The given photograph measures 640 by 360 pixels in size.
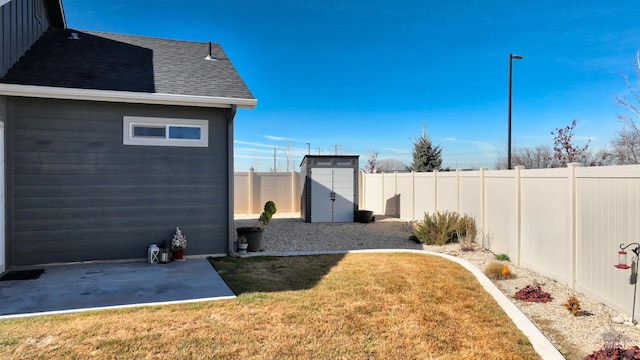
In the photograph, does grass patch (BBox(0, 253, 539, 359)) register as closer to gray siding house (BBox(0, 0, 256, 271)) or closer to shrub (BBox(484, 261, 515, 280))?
shrub (BBox(484, 261, 515, 280))

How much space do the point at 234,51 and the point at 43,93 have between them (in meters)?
8.27

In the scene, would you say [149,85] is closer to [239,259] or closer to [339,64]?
[239,259]

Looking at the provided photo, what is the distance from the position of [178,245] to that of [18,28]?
4848 millimetres

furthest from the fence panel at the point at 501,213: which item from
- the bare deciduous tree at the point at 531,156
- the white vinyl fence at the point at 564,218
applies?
the bare deciduous tree at the point at 531,156

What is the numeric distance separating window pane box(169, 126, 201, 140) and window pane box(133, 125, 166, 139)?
155mm

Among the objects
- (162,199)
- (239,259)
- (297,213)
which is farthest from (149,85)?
(297,213)

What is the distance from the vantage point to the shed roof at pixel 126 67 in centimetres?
647

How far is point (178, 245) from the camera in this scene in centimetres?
682

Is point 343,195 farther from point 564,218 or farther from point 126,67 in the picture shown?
point 564,218

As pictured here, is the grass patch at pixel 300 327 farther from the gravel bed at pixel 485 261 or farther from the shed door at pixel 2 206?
the shed door at pixel 2 206

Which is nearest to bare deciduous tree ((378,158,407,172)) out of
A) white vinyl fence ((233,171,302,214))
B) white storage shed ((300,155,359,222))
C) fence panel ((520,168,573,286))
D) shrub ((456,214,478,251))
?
white vinyl fence ((233,171,302,214))

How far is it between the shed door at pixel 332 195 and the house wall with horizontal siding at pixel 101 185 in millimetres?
5957

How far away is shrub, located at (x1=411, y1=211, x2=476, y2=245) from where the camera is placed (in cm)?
891

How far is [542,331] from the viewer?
386 centimetres
